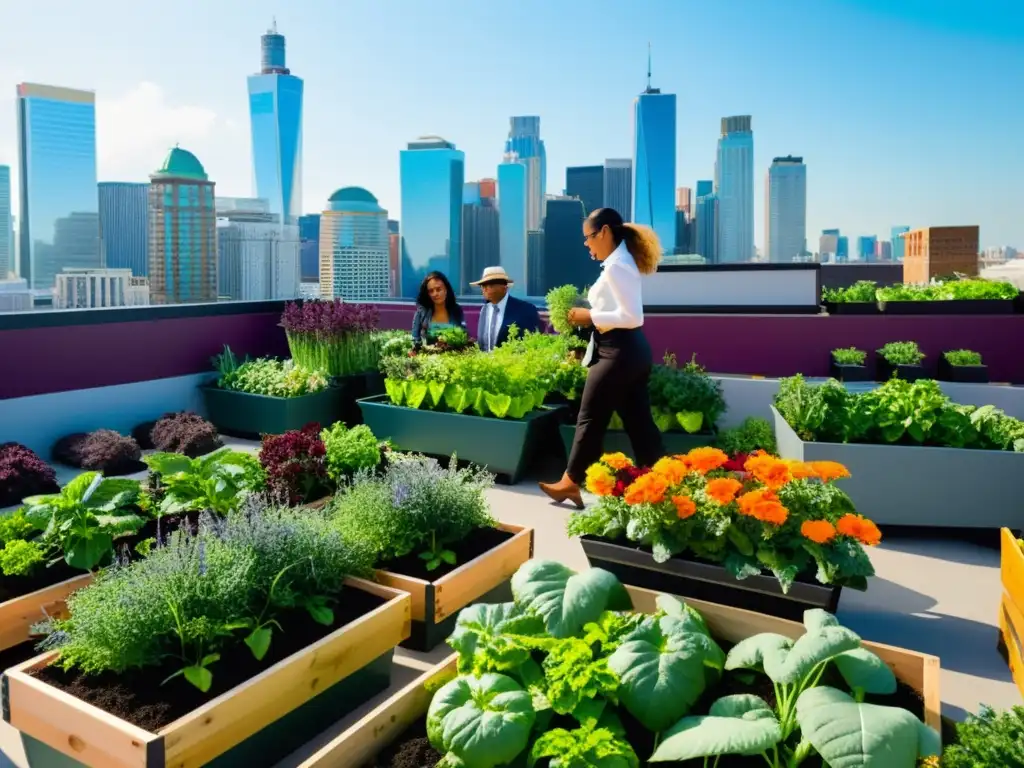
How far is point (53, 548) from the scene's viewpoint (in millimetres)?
2926

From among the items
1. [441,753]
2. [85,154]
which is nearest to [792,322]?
[441,753]

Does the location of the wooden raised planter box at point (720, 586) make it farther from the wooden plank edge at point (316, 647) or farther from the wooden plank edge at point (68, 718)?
the wooden plank edge at point (68, 718)

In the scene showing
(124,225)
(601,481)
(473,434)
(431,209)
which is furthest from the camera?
(124,225)

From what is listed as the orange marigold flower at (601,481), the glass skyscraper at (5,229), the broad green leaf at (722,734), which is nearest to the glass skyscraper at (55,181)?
the glass skyscraper at (5,229)

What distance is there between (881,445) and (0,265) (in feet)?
273

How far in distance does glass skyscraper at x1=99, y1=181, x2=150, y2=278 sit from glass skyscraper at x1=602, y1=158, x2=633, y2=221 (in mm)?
47221

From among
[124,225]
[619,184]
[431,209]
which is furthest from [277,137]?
[619,184]

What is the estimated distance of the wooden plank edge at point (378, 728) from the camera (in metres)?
1.82

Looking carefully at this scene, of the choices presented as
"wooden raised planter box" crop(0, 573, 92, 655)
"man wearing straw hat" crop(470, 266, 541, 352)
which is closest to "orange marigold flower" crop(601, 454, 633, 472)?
"wooden raised planter box" crop(0, 573, 92, 655)

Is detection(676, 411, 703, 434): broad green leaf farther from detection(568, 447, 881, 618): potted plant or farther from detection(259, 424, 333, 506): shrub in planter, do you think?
detection(259, 424, 333, 506): shrub in planter

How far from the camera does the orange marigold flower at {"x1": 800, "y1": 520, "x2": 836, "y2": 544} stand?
2.59m

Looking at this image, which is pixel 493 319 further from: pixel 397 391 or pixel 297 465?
pixel 297 465

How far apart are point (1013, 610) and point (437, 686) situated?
203 cm

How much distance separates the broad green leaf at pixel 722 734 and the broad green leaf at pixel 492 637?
42 centimetres
